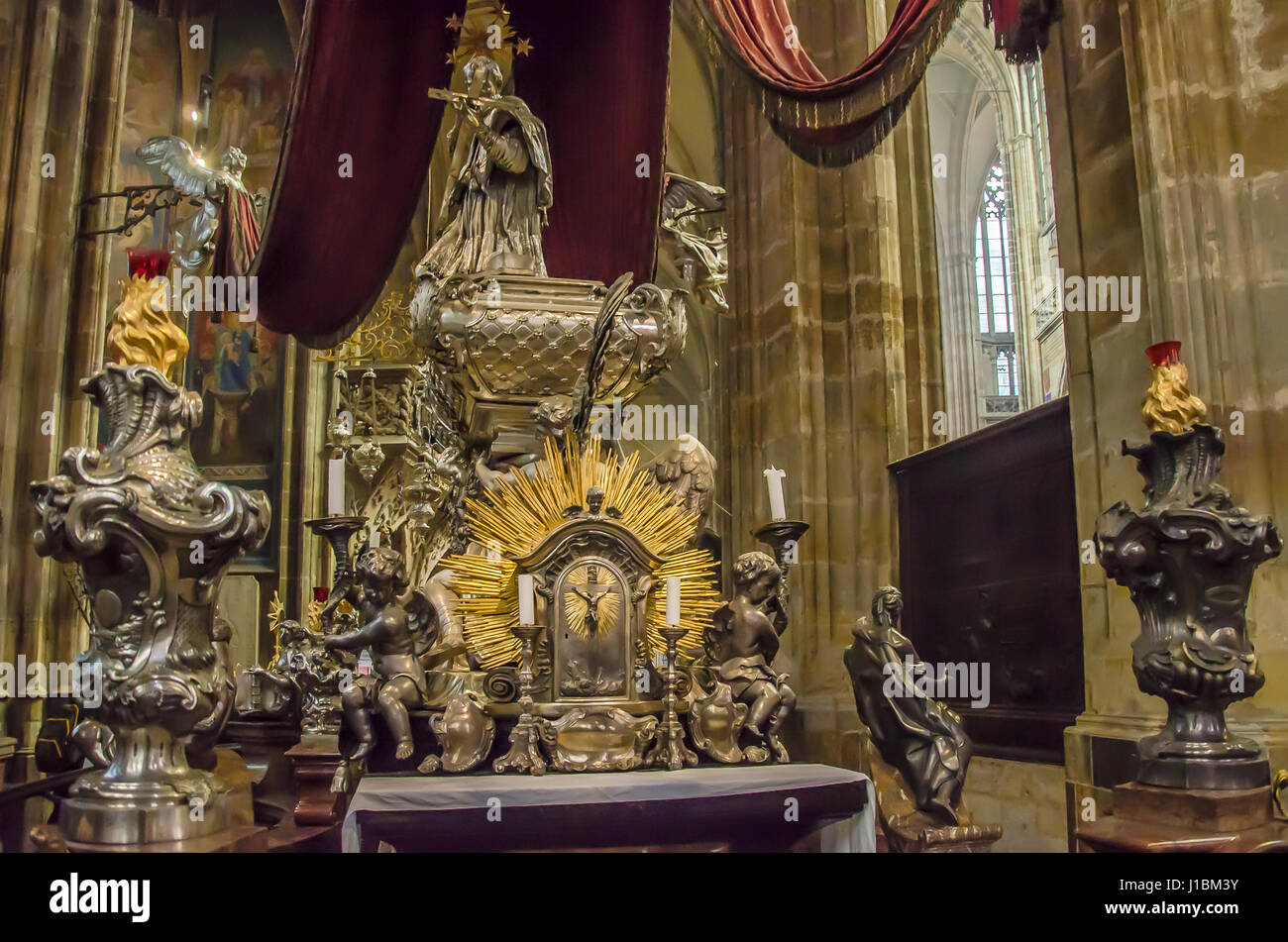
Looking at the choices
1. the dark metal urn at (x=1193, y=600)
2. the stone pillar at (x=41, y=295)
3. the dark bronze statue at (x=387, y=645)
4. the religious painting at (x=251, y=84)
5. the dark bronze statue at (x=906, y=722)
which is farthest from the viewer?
the religious painting at (x=251, y=84)

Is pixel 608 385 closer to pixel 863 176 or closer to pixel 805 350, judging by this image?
pixel 805 350

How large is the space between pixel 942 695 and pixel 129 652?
526 cm

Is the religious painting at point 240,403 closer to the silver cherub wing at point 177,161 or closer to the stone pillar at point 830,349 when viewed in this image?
the silver cherub wing at point 177,161

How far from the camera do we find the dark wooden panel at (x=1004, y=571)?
232 inches

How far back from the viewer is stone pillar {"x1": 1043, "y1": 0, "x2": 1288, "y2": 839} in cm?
453

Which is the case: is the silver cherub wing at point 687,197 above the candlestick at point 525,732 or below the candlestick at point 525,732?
above

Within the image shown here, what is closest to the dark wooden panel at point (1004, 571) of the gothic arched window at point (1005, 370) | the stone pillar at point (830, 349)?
the stone pillar at point (830, 349)

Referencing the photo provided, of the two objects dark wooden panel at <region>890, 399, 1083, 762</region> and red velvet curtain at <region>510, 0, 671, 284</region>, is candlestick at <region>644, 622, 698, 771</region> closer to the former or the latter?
dark wooden panel at <region>890, 399, 1083, 762</region>

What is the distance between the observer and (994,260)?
2402 centimetres

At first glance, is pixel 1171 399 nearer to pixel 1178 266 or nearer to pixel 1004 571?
pixel 1178 266

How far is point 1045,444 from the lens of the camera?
605cm

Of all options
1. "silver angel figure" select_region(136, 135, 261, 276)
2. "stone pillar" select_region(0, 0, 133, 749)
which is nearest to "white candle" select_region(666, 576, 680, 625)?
"silver angel figure" select_region(136, 135, 261, 276)

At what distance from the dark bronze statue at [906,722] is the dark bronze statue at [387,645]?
1663mm

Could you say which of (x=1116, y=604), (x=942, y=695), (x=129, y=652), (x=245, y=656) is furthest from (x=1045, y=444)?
(x=245, y=656)
